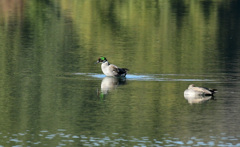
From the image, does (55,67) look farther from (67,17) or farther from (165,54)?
(67,17)

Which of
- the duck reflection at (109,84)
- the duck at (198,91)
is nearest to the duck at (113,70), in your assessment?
the duck reflection at (109,84)

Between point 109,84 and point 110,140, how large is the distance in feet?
27.7

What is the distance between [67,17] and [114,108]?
3166cm

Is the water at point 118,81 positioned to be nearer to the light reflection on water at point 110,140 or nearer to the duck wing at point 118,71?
the light reflection on water at point 110,140

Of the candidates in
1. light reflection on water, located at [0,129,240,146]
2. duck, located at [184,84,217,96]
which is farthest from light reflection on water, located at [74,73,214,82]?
light reflection on water, located at [0,129,240,146]

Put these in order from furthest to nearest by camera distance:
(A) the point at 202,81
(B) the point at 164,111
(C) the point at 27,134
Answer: (A) the point at 202,81 → (B) the point at 164,111 → (C) the point at 27,134

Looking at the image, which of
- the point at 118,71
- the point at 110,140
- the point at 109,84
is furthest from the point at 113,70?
the point at 110,140

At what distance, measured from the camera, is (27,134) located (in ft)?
58.3

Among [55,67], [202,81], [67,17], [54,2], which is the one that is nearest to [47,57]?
[55,67]

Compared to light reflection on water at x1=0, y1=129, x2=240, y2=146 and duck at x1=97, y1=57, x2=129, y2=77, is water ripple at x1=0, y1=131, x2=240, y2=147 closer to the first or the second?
light reflection on water at x1=0, y1=129, x2=240, y2=146

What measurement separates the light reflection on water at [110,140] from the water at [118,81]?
0.02 metres

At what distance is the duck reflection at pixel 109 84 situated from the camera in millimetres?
23578

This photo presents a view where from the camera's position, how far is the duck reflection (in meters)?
23.6

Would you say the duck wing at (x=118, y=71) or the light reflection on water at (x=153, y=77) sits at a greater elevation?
the duck wing at (x=118, y=71)
